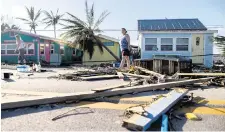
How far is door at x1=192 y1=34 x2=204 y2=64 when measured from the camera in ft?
61.7

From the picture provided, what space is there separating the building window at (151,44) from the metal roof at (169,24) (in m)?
0.97

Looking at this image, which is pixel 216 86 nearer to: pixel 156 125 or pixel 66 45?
pixel 156 125

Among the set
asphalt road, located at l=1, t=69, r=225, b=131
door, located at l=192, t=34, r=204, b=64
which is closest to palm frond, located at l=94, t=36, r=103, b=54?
door, located at l=192, t=34, r=204, b=64

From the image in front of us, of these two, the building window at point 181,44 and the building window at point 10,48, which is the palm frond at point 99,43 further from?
the building window at point 10,48

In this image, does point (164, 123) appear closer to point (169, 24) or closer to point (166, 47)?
point (166, 47)

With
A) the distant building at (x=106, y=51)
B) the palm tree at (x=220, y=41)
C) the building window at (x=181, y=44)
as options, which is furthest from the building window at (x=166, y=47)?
the palm tree at (x=220, y=41)

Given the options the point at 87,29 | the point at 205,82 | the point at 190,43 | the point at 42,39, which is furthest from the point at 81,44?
the point at 205,82

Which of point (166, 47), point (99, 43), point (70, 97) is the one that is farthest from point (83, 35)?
point (70, 97)

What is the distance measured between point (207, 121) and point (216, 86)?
12.3 ft

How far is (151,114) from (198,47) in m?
17.4

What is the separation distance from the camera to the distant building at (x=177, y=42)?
18.8 m

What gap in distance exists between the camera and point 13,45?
25281 mm

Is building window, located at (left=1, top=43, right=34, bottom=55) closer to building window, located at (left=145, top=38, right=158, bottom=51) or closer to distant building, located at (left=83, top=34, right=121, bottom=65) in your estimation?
distant building, located at (left=83, top=34, right=121, bottom=65)

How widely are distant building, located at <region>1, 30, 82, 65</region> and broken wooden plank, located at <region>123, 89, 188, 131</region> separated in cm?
2091
